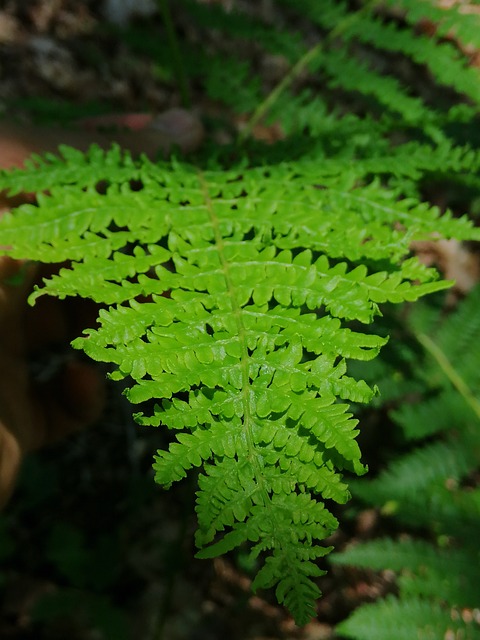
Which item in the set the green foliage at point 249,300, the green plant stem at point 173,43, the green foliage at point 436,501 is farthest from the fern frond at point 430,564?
the green plant stem at point 173,43

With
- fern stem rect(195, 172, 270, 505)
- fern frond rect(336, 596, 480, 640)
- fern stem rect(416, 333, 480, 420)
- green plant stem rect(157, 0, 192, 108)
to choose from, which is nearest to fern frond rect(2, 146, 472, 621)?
fern stem rect(195, 172, 270, 505)

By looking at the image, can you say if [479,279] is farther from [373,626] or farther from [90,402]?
[90,402]

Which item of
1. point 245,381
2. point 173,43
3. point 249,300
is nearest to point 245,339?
point 245,381

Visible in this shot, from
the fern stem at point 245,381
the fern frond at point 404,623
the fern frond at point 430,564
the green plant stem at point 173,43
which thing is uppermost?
the green plant stem at point 173,43

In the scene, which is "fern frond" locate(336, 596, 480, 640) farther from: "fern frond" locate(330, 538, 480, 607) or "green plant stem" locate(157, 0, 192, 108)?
"green plant stem" locate(157, 0, 192, 108)

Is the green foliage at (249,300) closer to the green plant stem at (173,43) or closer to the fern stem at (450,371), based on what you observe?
the green plant stem at (173,43)

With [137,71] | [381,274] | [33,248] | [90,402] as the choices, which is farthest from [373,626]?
[137,71]
